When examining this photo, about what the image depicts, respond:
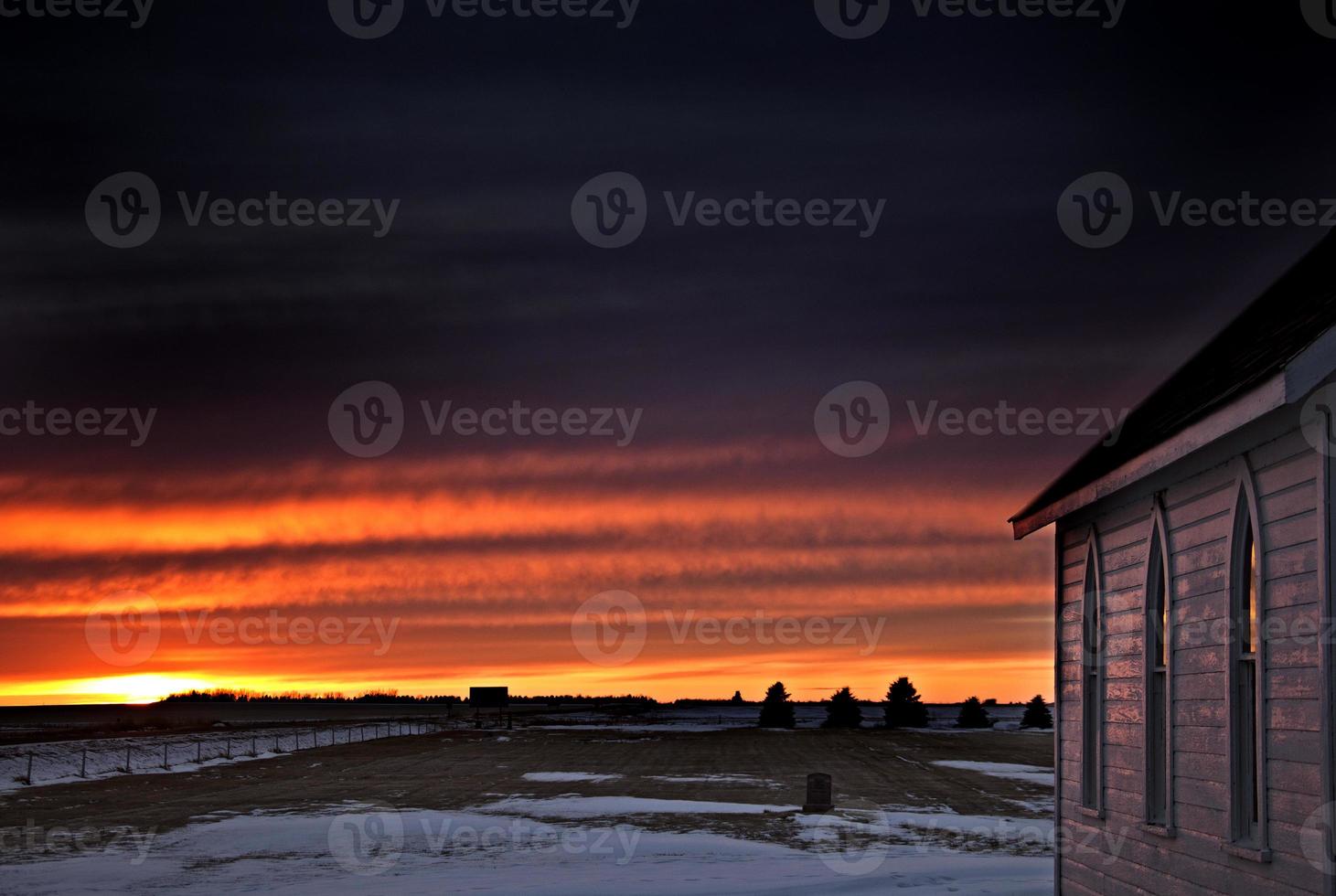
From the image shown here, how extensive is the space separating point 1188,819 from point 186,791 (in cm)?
3909

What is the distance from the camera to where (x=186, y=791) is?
43.5 m

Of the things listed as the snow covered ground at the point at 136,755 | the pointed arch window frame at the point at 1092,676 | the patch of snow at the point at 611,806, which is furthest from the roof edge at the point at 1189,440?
the snow covered ground at the point at 136,755

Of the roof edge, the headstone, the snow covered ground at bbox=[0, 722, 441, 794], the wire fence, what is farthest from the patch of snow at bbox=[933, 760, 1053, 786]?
the roof edge

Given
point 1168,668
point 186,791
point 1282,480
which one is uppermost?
point 1282,480

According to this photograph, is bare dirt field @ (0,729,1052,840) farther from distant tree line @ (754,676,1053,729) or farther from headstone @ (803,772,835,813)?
distant tree line @ (754,676,1053,729)

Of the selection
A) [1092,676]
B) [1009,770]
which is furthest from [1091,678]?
Answer: [1009,770]

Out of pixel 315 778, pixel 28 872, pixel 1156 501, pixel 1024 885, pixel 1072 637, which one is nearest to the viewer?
pixel 1156 501

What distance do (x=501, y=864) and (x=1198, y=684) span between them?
1662 centimetres

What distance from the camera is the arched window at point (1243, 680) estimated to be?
9.77 meters

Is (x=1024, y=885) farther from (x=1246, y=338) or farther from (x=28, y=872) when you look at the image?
(x=28, y=872)

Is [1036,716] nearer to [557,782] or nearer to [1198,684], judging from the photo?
[557,782]

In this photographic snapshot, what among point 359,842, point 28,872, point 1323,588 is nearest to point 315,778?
point 359,842

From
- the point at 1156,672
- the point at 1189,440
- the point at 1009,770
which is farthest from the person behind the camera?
the point at 1009,770

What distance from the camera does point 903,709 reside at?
11956cm
